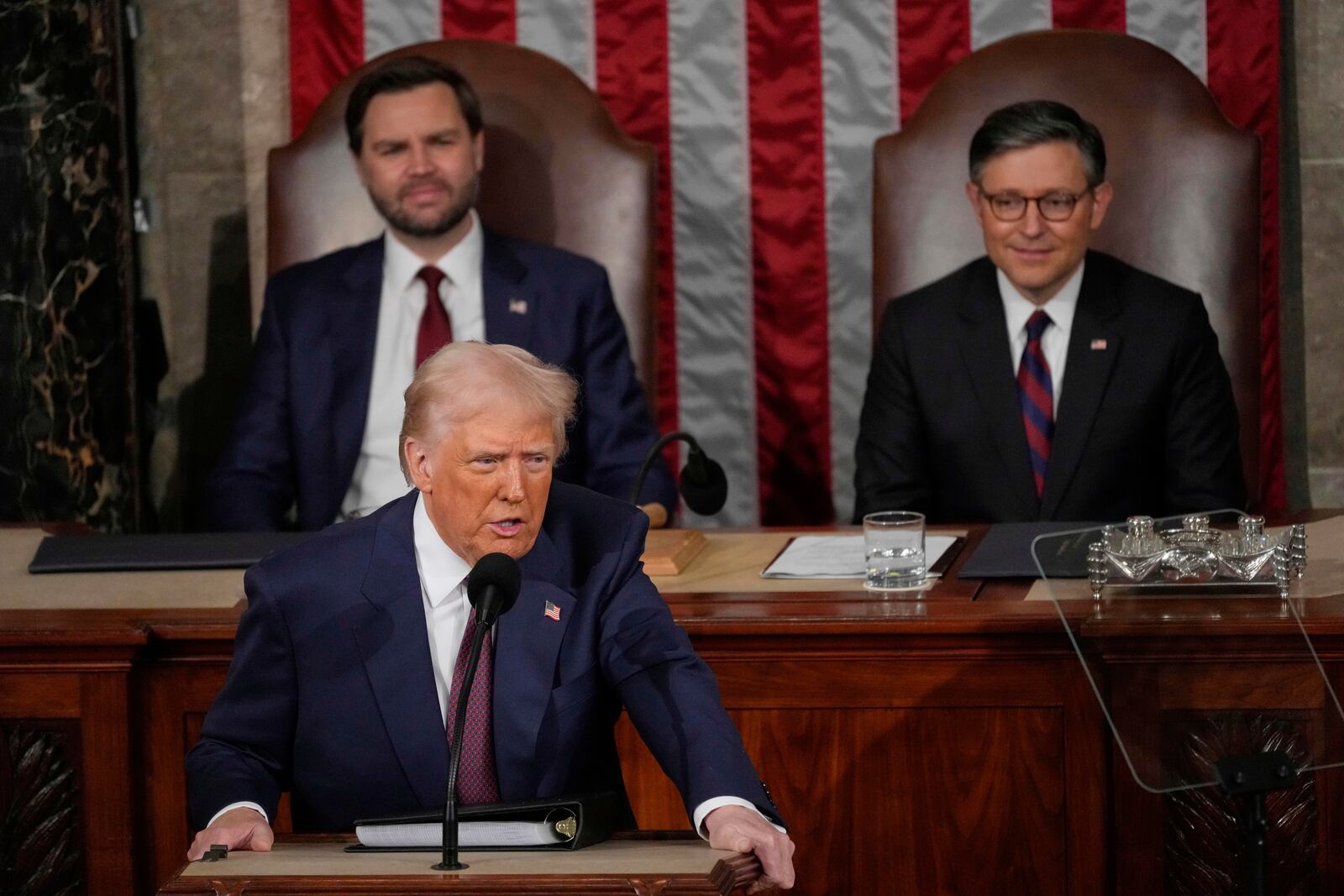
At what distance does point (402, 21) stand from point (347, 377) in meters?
1.10

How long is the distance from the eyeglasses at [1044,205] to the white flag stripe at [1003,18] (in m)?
0.85

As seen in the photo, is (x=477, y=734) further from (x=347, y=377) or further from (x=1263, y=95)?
(x=1263, y=95)

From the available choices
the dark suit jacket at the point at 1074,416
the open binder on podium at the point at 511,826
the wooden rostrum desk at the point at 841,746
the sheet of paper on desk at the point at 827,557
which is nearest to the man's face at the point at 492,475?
the open binder on podium at the point at 511,826

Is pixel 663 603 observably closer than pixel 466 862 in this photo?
No

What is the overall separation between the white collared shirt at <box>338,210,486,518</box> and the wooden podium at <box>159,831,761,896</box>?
7.12 feet

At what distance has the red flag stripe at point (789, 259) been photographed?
4746 millimetres

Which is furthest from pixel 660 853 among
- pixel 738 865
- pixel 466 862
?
pixel 466 862

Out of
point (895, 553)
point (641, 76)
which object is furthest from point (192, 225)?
point (895, 553)

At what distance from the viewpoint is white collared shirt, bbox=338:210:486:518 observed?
419 centimetres

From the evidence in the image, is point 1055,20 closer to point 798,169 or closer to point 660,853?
point 798,169

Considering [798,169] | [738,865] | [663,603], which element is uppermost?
[798,169]

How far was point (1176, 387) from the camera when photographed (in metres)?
3.87

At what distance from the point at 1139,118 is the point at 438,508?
2.56 m

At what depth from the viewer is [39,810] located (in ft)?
9.30
